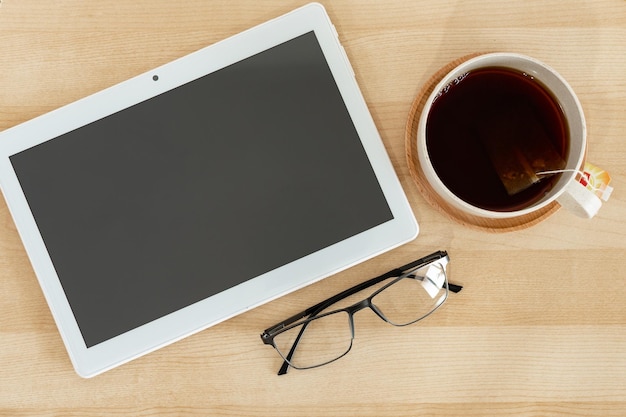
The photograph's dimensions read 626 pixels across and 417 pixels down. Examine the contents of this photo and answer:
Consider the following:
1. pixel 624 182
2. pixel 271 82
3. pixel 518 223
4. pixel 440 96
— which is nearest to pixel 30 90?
pixel 271 82

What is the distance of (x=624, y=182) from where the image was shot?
61 cm

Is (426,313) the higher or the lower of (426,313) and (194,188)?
the lower

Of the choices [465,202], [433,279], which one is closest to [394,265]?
[433,279]

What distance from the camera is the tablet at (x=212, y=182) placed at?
1.89 feet

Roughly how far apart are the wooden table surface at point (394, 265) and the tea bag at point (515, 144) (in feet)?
0.31

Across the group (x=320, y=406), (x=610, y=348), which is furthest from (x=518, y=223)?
(x=320, y=406)

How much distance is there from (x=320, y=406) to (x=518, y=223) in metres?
0.30

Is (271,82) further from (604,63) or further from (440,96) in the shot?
(604,63)

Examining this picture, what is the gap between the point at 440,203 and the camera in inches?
22.8

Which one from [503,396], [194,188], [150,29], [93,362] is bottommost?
[503,396]

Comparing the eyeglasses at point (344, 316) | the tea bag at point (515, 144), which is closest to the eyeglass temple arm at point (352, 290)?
the eyeglasses at point (344, 316)

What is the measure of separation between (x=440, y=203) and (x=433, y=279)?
9 centimetres

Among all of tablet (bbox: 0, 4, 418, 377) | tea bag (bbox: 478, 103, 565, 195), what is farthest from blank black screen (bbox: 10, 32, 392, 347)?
tea bag (bbox: 478, 103, 565, 195)

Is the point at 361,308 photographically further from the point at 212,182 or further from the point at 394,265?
the point at 212,182
